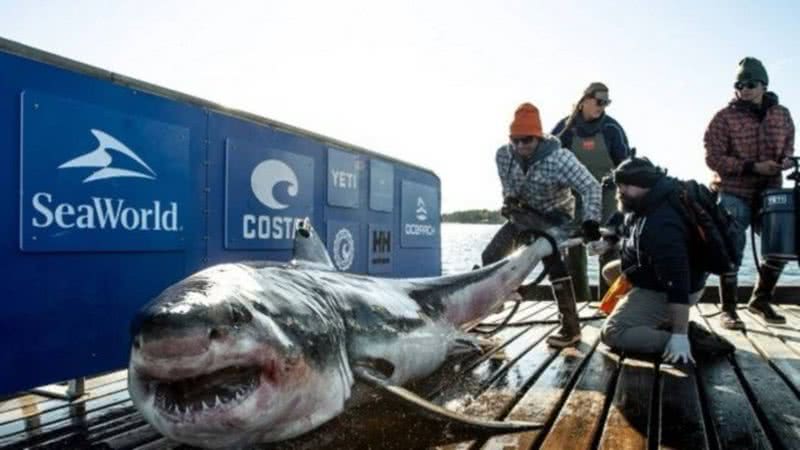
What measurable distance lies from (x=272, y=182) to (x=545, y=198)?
2.57 m

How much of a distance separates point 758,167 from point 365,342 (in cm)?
516

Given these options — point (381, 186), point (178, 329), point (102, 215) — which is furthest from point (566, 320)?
point (178, 329)

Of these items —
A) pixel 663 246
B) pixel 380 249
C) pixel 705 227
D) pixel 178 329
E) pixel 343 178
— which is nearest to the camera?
pixel 178 329

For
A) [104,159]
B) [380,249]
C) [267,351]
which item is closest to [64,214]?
[104,159]

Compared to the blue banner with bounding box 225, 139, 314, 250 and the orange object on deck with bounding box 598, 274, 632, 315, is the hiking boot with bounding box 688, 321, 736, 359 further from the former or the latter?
the blue banner with bounding box 225, 139, 314, 250

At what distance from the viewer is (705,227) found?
4.46 m

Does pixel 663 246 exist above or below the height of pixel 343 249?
above

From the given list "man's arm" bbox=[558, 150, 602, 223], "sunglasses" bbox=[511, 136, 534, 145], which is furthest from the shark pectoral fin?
"sunglasses" bbox=[511, 136, 534, 145]

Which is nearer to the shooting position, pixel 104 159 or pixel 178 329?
pixel 178 329

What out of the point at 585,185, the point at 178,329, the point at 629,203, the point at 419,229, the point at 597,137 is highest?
the point at 597,137

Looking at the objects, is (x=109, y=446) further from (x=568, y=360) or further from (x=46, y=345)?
(x=568, y=360)

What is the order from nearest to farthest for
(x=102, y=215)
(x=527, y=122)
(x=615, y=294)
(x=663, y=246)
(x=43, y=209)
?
(x=43, y=209), (x=102, y=215), (x=663, y=246), (x=527, y=122), (x=615, y=294)

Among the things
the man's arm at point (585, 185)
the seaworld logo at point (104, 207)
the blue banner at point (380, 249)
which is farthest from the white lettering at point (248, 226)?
the man's arm at point (585, 185)

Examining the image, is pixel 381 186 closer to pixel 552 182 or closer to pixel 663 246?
pixel 552 182
